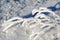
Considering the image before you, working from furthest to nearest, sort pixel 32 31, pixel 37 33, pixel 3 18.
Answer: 1. pixel 3 18
2. pixel 32 31
3. pixel 37 33

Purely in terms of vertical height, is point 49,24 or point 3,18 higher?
point 49,24

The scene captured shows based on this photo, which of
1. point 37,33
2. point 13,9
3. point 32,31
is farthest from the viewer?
point 13,9

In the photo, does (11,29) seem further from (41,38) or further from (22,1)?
(22,1)

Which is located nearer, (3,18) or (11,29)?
(11,29)

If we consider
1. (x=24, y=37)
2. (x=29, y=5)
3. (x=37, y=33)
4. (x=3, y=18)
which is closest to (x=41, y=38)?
(x=37, y=33)

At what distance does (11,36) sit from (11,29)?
162mm

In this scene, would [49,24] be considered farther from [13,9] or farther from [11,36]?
[13,9]

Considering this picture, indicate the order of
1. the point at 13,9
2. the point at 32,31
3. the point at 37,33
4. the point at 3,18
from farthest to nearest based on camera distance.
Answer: the point at 13,9 → the point at 3,18 → the point at 32,31 → the point at 37,33

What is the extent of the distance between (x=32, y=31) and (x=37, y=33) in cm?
34

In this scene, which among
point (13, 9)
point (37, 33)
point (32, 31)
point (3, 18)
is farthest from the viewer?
point (13, 9)

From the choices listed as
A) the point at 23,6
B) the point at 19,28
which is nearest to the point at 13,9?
the point at 23,6

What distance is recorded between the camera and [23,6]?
7.63 meters

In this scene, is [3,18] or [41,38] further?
[3,18]

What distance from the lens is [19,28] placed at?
5238 mm
